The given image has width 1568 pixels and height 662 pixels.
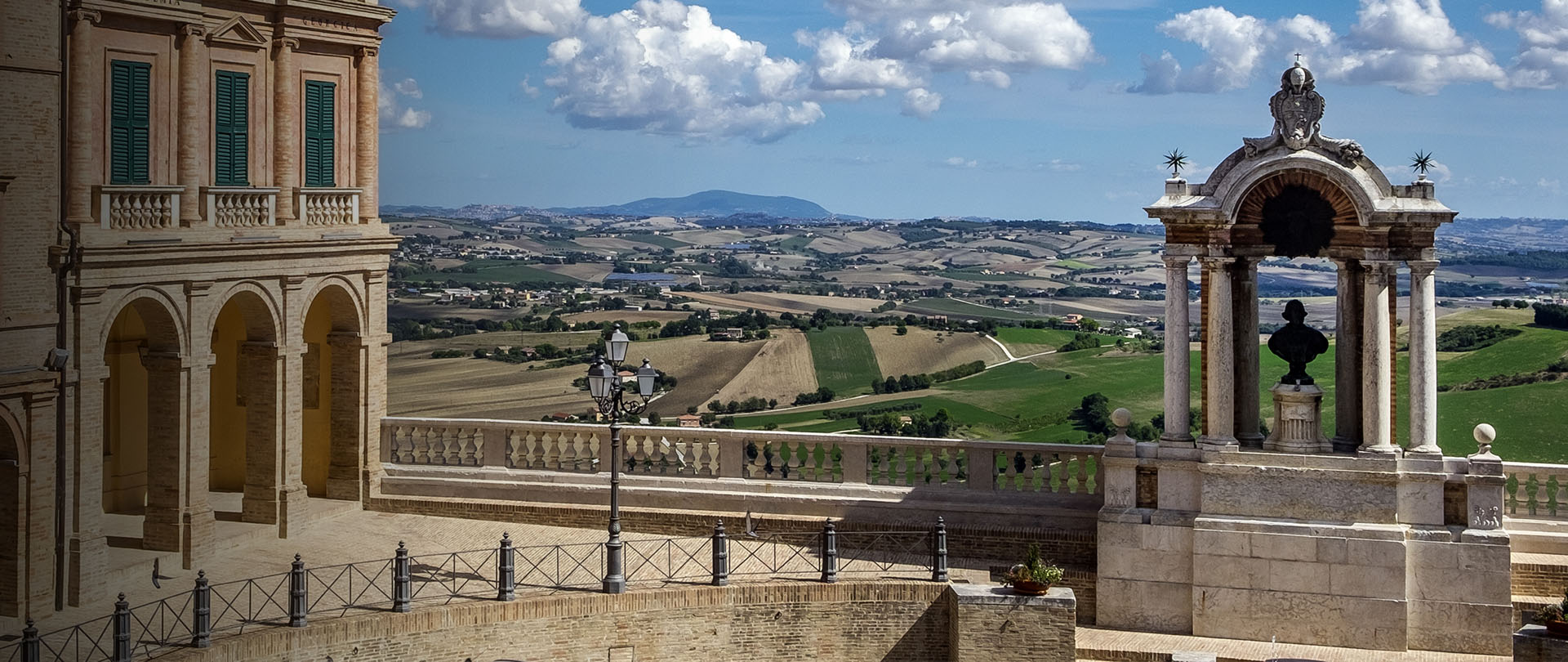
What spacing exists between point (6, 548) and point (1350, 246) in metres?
15.6

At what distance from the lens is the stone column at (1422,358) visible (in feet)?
58.1

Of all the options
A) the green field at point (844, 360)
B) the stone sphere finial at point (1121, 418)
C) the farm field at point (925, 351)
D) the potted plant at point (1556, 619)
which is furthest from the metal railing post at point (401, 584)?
the farm field at point (925, 351)

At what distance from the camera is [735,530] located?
2133 cm

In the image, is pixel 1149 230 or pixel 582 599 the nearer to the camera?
pixel 582 599

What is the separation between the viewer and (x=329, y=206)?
23203mm

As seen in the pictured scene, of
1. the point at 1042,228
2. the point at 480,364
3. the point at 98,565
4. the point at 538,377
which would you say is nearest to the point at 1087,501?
the point at 98,565

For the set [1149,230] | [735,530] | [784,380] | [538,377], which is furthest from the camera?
[1149,230]

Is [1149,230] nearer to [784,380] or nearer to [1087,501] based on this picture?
[784,380]

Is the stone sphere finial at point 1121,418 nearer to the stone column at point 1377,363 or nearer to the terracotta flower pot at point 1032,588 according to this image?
the terracotta flower pot at point 1032,588

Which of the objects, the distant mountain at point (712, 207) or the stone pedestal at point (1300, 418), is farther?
the distant mountain at point (712, 207)

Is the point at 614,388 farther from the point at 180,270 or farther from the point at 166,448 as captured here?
the point at 166,448

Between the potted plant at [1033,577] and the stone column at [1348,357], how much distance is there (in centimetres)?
376

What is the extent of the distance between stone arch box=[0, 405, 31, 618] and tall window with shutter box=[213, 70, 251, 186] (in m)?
4.79

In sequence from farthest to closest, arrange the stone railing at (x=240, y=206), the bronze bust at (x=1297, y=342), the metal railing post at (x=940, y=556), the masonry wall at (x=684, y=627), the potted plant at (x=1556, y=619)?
1. the stone railing at (x=240, y=206)
2. the bronze bust at (x=1297, y=342)
3. the metal railing post at (x=940, y=556)
4. the masonry wall at (x=684, y=627)
5. the potted plant at (x=1556, y=619)
